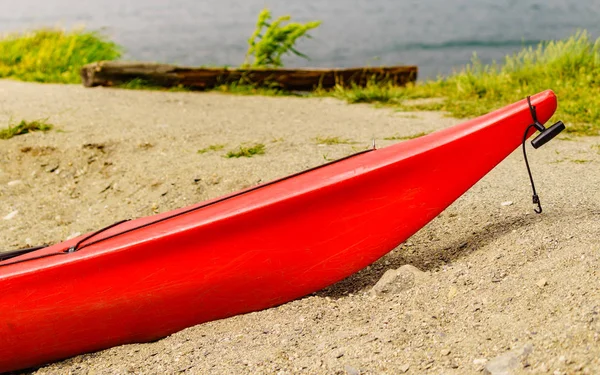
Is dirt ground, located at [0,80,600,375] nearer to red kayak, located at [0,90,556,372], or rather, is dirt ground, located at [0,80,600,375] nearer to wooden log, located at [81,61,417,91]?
red kayak, located at [0,90,556,372]

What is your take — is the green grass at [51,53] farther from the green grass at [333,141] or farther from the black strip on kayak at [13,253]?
the black strip on kayak at [13,253]

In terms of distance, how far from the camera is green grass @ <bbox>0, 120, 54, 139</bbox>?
534 centimetres

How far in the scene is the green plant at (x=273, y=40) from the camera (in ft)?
26.2

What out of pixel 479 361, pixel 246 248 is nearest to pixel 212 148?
pixel 246 248

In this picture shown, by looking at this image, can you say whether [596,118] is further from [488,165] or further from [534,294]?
[534,294]

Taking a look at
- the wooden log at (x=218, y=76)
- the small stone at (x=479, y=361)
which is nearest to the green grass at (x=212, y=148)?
the wooden log at (x=218, y=76)

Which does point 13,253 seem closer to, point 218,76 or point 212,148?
point 212,148

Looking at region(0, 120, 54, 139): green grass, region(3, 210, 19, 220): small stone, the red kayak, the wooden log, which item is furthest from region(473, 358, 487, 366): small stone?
the wooden log

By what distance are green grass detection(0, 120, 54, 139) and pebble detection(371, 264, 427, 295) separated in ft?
12.0

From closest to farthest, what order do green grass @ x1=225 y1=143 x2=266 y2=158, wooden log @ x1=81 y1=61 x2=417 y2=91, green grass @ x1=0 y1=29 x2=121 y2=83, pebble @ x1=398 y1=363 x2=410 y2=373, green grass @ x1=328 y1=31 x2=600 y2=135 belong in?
pebble @ x1=398 y1=363 x2=410 y2=373 → green grass @ x1=225 y1=143 x2=266 y2=158 → green grass @ x1=328 y1=31 x2=600 y2=135 → wooden log @ x1=81 y1=61 x2=417 y2=91 → green grass @ x1=0 y1=29 x2=121 y2=83

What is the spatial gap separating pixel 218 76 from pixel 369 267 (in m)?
4.58

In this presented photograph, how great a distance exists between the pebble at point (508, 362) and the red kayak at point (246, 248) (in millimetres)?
884

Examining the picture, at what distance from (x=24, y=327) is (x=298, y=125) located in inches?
124

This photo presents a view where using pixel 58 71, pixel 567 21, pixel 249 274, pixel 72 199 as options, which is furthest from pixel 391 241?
pixel 567 21
